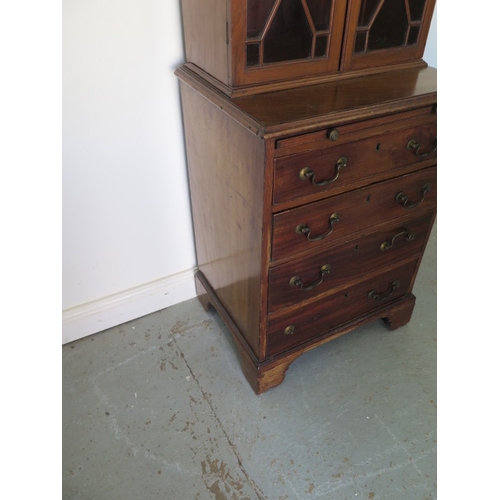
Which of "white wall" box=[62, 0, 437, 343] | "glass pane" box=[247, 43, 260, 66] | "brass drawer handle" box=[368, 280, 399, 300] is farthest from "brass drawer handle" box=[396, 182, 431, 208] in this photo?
"white wall" box=[62, 0, 437, 343]

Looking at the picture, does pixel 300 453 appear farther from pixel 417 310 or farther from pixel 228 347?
pixel 417 310

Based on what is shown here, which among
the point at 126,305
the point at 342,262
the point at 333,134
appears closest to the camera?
the point at 333,134

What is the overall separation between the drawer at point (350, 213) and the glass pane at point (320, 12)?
44 centimetres

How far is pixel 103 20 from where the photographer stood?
3.98ft

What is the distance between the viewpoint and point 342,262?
53.9 inches

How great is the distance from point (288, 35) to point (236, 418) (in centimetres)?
119

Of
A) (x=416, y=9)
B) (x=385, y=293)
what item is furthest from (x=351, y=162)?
(x=385, y=293)

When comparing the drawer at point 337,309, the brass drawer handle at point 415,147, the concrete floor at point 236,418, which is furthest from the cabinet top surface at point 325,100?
the concrete floor at point 236,418

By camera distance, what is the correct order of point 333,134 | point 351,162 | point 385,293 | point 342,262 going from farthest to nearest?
point 385,293, point 342,262, point 351,162, point 333,134

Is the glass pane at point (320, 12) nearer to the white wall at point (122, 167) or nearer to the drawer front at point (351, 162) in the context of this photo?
the drawer front at point (351, 162)

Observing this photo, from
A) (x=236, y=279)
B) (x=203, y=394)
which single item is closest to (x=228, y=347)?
(x=203, y=394)

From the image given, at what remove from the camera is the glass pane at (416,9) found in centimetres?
125

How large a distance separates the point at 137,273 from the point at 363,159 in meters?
1.02

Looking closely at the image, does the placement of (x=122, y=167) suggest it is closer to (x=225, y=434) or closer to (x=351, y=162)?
(x=351, y=162)
